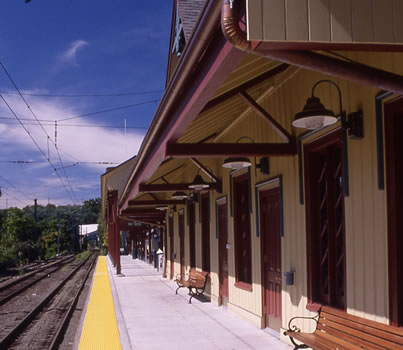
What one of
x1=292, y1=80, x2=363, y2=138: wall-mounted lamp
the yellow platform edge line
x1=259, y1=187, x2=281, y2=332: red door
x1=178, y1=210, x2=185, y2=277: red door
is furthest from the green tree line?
x1=292, y1=80, x2=363, y2=138: wall-mounted lamp

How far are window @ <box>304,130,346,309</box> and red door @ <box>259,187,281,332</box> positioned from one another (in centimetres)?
131

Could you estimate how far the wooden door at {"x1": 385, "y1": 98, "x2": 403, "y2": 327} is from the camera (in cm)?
460

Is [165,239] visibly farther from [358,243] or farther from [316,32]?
[316,32]

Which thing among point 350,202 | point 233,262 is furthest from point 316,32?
point 233,262

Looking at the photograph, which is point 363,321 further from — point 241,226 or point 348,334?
point 241,226

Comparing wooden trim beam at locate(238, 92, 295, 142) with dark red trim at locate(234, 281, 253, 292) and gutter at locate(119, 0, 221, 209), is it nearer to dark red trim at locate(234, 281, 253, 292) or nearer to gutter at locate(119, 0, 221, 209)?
gutter at locate(119, 0, 221, 209)

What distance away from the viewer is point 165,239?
2283 centimetres

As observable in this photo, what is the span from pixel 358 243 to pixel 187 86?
2.22m

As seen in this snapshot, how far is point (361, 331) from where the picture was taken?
4895mm

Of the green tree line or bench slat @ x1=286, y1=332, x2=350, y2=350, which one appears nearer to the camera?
bench slat @ x1=286, y1=332, x2=350, y2=350

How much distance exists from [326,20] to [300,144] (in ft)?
11.5

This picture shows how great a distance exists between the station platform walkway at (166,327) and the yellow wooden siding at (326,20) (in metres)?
4.72

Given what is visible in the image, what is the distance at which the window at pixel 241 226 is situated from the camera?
32.5 ft

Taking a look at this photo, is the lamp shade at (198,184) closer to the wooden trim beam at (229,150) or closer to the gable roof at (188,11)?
the gable roof at (188,11)
